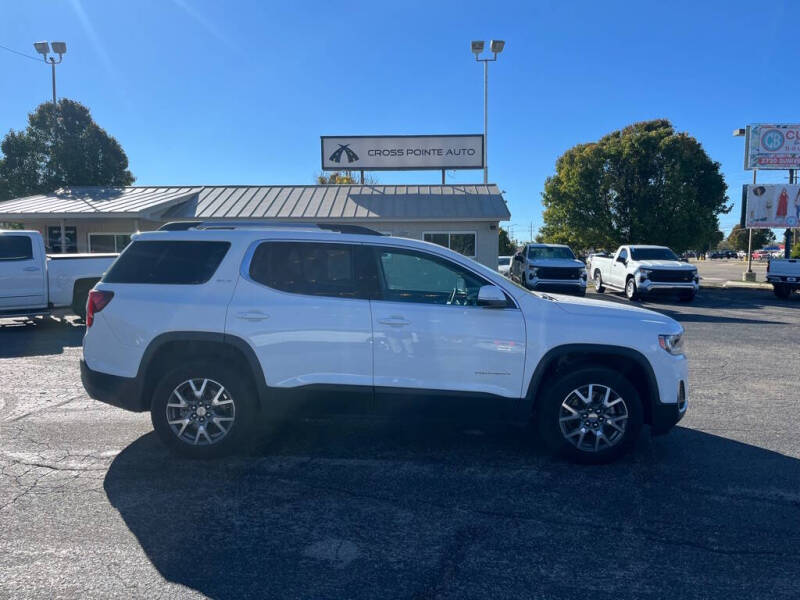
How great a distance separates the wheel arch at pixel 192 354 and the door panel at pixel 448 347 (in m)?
1.00

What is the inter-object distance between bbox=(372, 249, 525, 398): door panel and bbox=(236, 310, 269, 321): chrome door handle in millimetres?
898

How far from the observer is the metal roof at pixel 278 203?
20719mm

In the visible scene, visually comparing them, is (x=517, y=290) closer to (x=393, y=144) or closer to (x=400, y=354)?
(x=400, y=354)

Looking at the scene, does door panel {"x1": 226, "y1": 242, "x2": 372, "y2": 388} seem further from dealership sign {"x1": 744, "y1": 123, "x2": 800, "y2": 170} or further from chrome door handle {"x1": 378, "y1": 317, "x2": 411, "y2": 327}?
dealership sign {"x1": 744, "y1": 123, "x2": 800, "y2": 170}

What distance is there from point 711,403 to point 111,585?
6.41 m

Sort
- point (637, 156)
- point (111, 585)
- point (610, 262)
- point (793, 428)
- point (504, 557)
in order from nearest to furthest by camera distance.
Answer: point (111, 585) → point (504, 557) → point (793, 428) → point (610, 262) → point (637, 156)

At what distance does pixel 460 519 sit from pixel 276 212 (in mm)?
18711

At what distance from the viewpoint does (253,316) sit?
4.86 m

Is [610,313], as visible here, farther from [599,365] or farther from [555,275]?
[555,275]

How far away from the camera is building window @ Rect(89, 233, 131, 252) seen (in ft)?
71.3

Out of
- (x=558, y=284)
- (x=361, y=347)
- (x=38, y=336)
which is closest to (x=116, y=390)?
(x=361, y=347)

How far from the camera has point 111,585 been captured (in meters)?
3.17

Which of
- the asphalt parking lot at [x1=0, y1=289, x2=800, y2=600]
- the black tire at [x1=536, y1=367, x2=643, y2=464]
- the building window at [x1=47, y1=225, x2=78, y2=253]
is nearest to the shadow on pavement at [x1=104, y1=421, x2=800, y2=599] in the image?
the asphalt parking lot at [x1=0, y1=289, x2=800, y2=600]

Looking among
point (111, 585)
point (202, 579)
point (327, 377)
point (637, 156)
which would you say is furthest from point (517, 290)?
point (637, 156)
